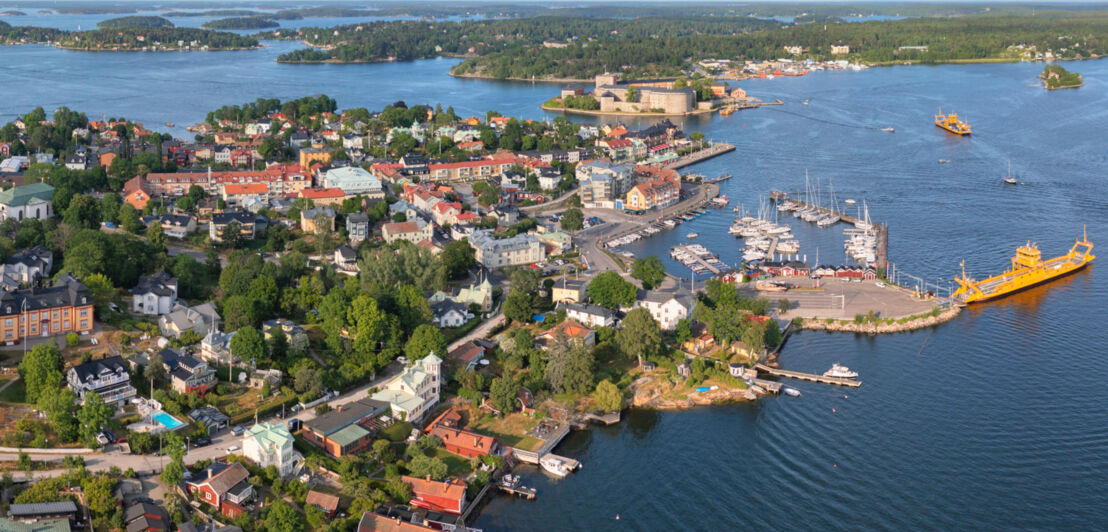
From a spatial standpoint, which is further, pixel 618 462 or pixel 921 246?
pixel 921 246

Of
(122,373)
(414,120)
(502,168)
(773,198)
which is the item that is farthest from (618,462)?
(414,120)

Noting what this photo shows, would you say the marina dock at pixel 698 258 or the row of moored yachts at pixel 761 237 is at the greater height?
the row of moored yachts at pixel 761 237

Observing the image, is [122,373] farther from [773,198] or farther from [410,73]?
[410,73]

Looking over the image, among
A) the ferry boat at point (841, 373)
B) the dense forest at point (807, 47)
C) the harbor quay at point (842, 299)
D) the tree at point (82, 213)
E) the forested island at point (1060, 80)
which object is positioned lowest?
the ferry boat at point (841, 373)

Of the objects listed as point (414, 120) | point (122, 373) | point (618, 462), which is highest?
point (414, 120)

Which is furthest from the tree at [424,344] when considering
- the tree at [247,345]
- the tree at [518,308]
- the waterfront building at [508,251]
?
the waterfront building at [508,251]

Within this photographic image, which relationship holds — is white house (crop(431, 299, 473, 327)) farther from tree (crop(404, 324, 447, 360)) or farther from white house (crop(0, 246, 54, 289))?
white house (crop(0, 246, 54, 289))

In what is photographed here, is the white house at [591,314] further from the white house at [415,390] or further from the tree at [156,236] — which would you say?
the tree at [156,236]
